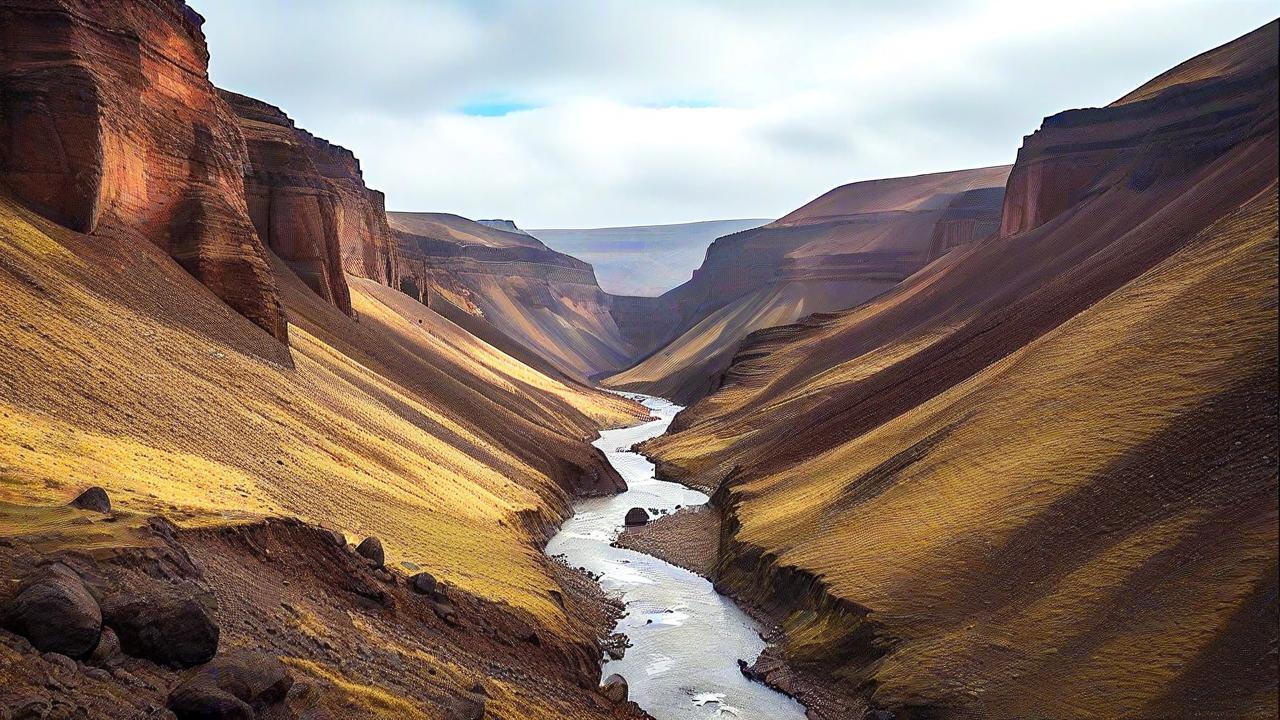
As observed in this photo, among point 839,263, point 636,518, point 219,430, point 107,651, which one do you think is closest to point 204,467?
point 219,430

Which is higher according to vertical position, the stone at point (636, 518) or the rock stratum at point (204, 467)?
the rock stratum at point (204, 467)

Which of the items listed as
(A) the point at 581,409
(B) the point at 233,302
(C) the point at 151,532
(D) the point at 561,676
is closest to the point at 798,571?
(D) the point at 561,676

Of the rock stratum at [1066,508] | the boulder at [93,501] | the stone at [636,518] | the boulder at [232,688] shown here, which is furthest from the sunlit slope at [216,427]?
the rock stratum at [1066,508]

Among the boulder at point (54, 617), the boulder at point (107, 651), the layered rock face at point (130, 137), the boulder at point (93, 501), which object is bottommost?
the boulder at point (107, 651)

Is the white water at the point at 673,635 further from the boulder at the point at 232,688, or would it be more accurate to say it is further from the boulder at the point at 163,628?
the boulder at the point at 163,628

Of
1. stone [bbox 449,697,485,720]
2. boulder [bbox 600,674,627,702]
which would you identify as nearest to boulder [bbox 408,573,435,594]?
boulder [bbox 600,674,627,702]

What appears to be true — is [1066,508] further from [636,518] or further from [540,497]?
[540,497]

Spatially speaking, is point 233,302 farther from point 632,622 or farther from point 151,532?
point 151,532

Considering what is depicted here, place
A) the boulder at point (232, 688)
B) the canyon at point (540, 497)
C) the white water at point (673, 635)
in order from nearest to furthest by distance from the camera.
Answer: the boulder at point (232, 688), the canyon at point (540, 497), the white water at point (673, 635)
